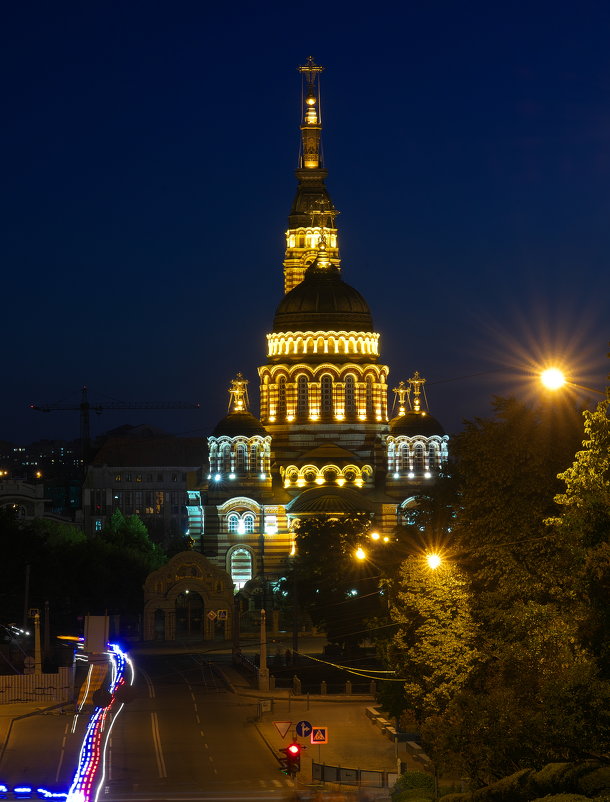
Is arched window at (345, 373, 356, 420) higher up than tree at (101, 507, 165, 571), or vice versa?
arched window at (345, 373, 356, 420)

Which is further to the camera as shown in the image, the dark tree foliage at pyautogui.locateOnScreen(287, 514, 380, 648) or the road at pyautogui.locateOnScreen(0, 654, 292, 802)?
the dark tree foliage at pyautogui.locateOnScreen(287, 514, 380, 648)

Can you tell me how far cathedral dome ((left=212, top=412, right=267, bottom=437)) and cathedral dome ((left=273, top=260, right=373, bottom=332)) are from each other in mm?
7734

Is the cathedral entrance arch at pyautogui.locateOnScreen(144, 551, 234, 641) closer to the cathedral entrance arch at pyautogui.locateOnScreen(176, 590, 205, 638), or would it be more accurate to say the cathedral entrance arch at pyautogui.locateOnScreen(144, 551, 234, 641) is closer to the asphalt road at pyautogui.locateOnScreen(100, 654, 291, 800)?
the cathedral entrance arch at pyautogui.locateOnScreen(176, 590, 205, 638)

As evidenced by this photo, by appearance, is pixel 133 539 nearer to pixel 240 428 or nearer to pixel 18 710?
pixel 240 428

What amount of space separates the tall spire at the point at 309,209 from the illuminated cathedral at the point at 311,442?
6.78m

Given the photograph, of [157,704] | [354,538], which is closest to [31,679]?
[157,704]

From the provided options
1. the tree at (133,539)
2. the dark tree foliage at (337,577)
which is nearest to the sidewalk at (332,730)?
the dark tree foliage at (337,577)

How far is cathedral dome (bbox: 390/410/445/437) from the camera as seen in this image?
10950cm

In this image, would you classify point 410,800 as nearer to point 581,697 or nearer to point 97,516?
point 581,697

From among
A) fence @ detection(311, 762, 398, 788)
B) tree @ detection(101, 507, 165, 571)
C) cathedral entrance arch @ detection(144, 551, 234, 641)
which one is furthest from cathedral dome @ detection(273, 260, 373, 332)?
fence @ detection(311, 762, 398, 788)

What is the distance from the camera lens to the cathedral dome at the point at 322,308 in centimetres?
11338

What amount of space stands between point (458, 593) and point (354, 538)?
176 ft

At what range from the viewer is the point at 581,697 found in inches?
1219

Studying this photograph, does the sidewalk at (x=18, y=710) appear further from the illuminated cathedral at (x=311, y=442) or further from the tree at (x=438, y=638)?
the illuminated cathedral at (x=311, y=442)
